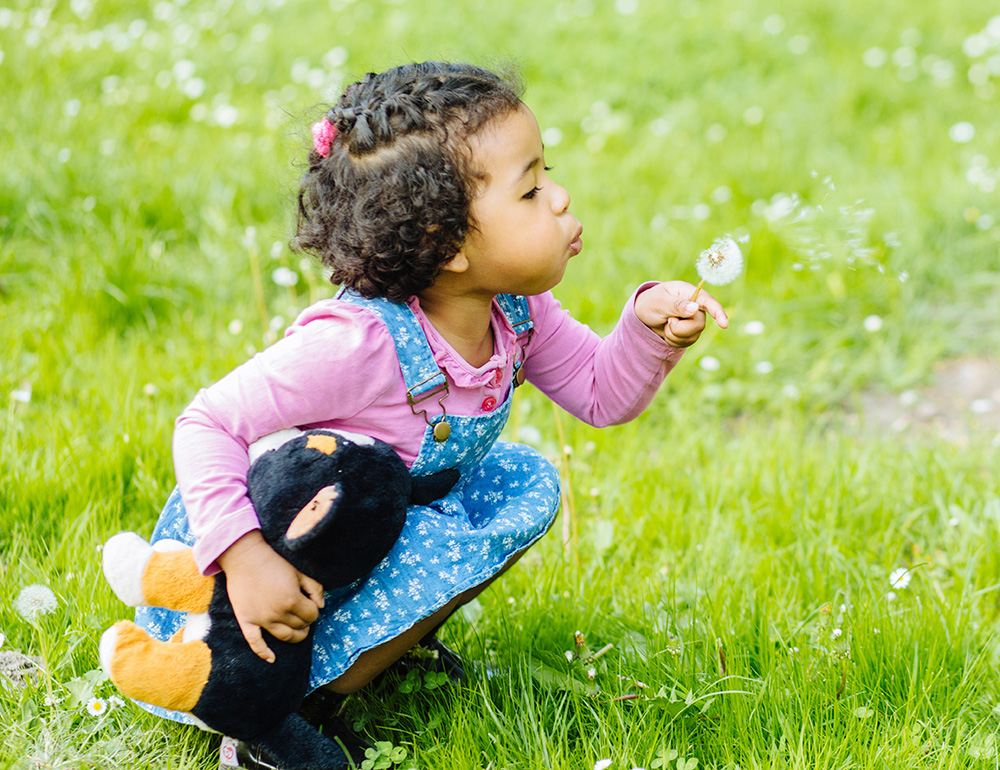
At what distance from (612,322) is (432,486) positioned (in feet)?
6.08

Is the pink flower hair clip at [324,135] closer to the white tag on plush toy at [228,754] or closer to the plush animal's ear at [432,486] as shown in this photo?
the plush animal's ear at [432,486]

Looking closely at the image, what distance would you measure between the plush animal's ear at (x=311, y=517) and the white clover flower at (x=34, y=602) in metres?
0.71

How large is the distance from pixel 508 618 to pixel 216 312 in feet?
6.06

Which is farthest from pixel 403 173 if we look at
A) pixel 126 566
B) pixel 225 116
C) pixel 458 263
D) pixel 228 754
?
pixel 225 116

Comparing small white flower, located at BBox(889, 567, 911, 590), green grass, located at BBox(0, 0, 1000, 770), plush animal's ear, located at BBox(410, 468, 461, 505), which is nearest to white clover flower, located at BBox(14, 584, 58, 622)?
green grass, located at BBox(0, 0, 1000, 770)

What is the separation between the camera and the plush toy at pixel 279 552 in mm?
1645

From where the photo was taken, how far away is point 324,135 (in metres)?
1.83

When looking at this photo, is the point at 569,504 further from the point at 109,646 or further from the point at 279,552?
the point at 109,646

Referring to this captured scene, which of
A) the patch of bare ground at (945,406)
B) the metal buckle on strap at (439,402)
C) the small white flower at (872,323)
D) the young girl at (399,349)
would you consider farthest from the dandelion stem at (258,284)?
the small white flower at (872,323)

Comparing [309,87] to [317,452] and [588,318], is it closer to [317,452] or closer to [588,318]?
[588,318]

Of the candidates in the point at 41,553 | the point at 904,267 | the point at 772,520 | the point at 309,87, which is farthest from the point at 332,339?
the point at 309,87

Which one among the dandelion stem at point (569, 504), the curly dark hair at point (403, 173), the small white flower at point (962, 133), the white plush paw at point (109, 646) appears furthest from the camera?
the small white flower at point (962, 133)

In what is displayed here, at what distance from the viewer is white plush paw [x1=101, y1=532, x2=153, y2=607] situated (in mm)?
1676

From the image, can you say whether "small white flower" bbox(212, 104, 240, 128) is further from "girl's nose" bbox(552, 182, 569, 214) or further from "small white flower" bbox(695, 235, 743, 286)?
"small white flower" bbox(695, 235, 743, 286)
